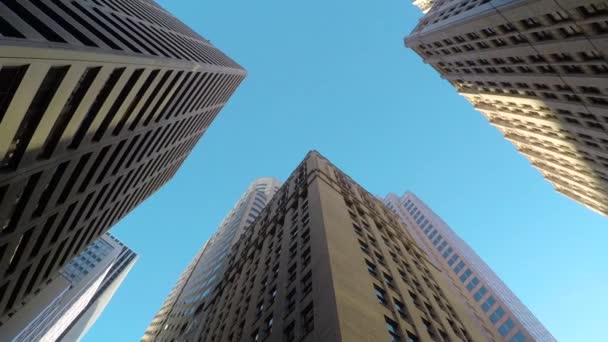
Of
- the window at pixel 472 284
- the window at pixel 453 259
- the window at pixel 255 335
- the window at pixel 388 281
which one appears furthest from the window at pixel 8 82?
the window at pixel 453 259

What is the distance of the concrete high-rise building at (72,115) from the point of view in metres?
19.2

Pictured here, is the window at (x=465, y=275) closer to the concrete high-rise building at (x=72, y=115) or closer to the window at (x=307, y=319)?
the concrete high-rise building at (x=72, y=115)

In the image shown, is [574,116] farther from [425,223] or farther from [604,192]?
[425,223]

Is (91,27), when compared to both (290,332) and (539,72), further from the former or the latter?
(539,72)

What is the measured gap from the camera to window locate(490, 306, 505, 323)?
3211 inches

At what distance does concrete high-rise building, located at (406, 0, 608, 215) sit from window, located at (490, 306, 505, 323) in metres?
26.5

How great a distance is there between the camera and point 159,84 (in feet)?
119

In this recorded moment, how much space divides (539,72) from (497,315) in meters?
56.4

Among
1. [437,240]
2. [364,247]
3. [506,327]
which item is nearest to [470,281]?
[506,327]

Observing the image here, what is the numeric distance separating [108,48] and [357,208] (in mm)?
38596

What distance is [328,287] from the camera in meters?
27.0

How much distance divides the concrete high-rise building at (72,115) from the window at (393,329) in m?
23.3

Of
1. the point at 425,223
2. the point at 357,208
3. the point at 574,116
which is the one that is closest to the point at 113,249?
the point at 425,223

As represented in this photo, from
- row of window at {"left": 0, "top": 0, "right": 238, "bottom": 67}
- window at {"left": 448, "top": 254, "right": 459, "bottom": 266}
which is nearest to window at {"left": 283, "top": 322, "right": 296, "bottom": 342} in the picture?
row of window at {"left": 0, "top": 0, "right": 238, "bottom": 67}
